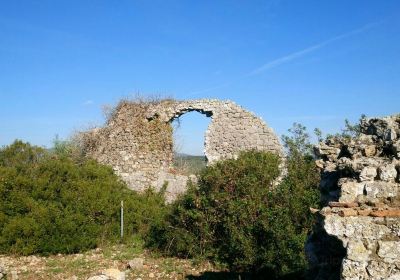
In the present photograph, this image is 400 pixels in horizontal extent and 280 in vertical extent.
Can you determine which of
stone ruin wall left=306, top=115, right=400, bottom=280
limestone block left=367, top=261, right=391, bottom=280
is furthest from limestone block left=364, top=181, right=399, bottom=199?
limestone block left=367, top=261, right=391, bottom=280

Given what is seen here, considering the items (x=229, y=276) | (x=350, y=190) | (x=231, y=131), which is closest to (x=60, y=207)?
(x=229, y=276)

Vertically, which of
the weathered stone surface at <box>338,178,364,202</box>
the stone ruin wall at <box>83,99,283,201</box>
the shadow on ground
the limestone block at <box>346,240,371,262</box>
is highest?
the stone ruin wall at <box>83,99,283,201</box>

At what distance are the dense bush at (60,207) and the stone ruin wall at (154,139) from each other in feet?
6.29

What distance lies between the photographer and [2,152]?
1342 centimetres

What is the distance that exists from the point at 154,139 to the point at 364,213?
1190cm

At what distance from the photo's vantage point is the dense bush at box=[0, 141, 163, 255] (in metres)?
10.3

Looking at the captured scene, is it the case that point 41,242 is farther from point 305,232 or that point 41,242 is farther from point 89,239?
point 305,232

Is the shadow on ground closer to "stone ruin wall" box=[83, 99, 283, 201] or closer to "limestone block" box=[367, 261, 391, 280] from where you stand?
"limestone block" box=[367, 261, 391, 280]

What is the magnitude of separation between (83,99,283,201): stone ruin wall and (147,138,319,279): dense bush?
4.31 meters

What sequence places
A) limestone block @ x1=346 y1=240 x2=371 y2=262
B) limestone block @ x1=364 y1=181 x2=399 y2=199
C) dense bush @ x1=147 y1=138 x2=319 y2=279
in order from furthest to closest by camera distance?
dense bush @ x1=147 y1=138 x2=319 y2=279 < limestone block @ x1=364 y1=181 x2=399 y2=199 < limestone block @ x1=346 y1=240 x2=371 y2=262

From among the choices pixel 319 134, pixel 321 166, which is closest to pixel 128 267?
pixel 321 166

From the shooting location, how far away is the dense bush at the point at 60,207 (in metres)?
10.3

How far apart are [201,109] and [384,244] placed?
38.0 ft

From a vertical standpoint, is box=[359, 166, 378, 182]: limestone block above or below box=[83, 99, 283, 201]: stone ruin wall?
below
